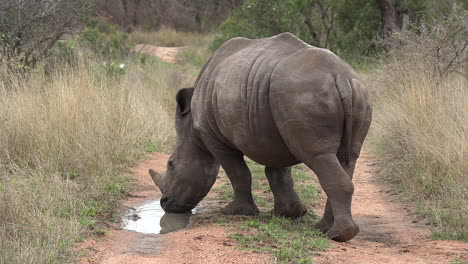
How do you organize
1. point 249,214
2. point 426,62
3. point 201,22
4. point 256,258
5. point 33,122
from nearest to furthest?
point 256,258 < point 249,214 < point 33,122 < point 426,62 < point 201,22

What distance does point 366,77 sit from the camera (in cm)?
1299

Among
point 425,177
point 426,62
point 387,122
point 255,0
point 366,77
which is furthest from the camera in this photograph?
point 255,0

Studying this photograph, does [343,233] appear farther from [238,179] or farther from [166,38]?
[166,38]

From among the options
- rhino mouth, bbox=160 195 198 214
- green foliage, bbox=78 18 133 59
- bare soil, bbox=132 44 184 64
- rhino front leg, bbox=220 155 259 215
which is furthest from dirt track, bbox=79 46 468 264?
bare soil, bbox=132 44 184 64

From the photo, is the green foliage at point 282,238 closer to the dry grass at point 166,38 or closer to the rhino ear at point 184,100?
A: the rhino ear at point 184,100

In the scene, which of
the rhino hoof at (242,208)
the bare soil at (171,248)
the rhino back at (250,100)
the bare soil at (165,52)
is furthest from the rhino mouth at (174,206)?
the bare soil at (165,52)

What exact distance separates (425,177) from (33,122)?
14.1 feet

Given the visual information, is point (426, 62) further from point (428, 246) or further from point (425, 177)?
point (428, 246)

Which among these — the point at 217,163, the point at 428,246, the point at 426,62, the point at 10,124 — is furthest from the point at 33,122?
the point at 426,62

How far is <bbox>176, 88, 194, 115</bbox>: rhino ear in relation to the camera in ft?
21.3

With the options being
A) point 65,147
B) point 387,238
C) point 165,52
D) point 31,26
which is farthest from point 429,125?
point 165,52

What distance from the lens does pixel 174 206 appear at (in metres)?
6.53

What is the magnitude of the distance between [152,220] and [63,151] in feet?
5.60

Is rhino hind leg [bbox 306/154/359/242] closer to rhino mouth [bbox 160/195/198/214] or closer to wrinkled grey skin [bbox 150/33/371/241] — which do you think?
wrinkled grey skin [bbox 150/33/371/241]
